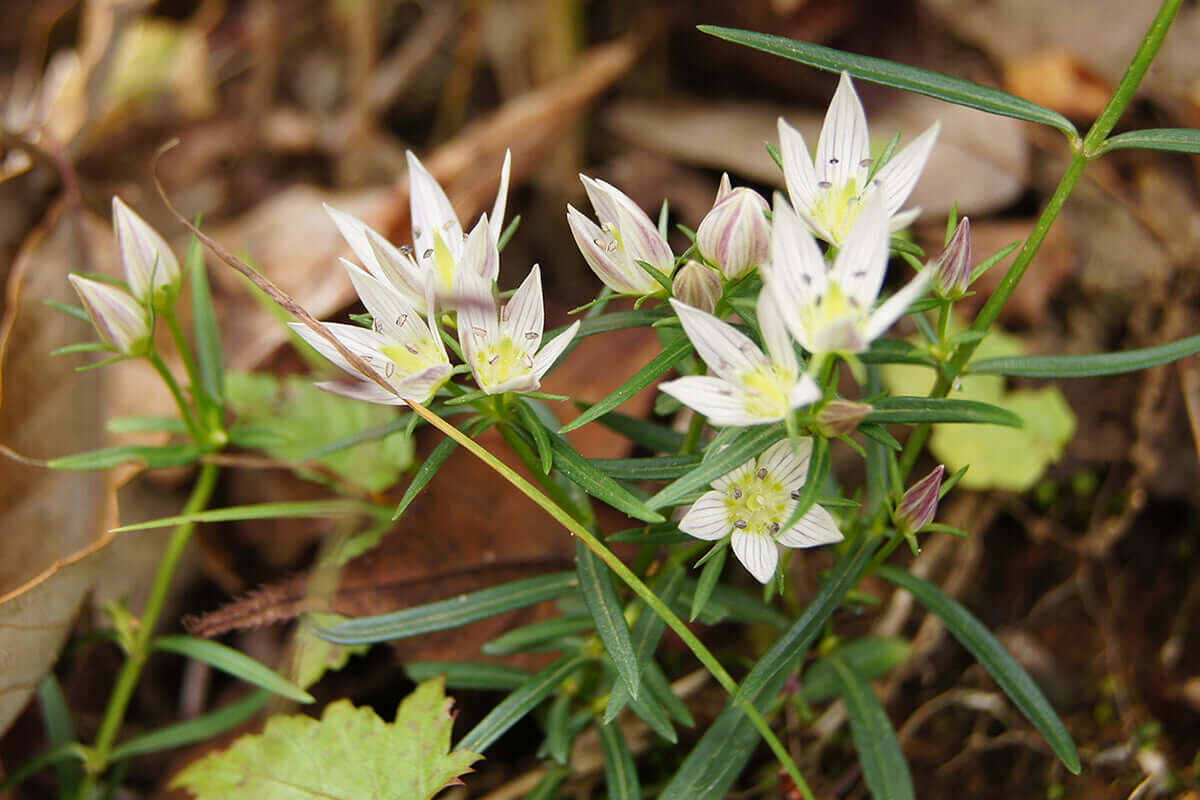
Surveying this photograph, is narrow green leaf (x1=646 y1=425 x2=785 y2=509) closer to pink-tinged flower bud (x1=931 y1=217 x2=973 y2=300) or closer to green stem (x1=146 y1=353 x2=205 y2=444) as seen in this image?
pink-tinged flower bud (x1=931 y1=217 x2=973 y2=300)

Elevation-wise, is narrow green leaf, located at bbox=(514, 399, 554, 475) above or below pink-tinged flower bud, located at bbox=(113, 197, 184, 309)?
below

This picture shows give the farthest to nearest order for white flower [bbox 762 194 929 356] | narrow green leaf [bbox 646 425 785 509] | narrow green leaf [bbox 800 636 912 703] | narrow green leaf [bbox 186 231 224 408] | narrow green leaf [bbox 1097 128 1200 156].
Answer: narrow green leaf [bbox 186 231 224 408] → narrow green leaf [bbox 800 636 912 703] → narrow green leaf [bbox 1097 128 1200 156] → narrow green leaf [bbox 646 425 785 509] → white flower [bbox 762 194 929 356]

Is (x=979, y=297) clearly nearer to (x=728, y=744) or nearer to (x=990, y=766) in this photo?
(x=990, y=766)

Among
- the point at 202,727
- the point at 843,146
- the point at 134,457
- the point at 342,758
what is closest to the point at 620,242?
the point at 843,146

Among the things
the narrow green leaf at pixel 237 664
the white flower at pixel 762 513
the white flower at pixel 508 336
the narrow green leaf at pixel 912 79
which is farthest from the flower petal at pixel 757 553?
the narrow green leaf at pixel 237 664

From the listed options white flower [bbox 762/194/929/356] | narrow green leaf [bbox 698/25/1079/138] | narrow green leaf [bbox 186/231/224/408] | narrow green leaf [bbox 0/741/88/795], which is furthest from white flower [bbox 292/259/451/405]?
narrow green leaf [bbox 0/741/88/795]

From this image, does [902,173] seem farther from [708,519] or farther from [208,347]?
[208,347]
